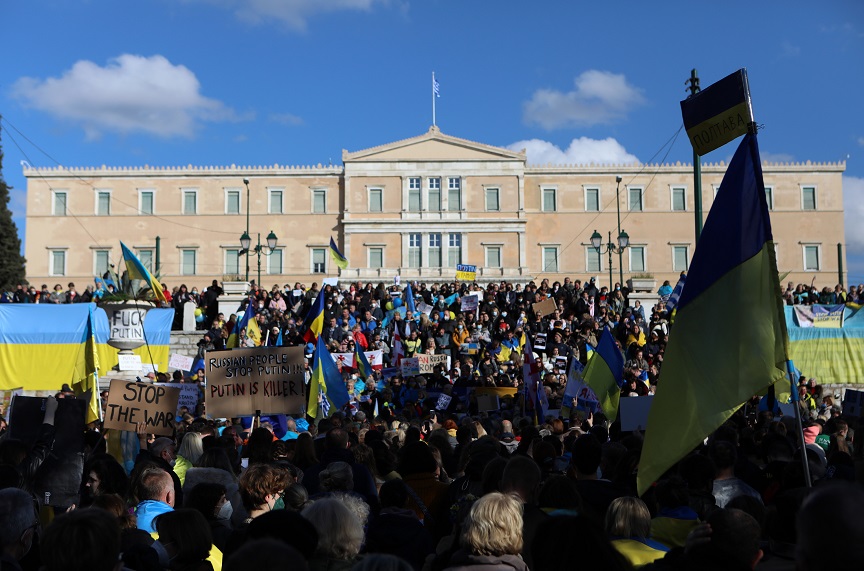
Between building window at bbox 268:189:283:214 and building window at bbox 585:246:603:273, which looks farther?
building window at bbox 268:189:283:214

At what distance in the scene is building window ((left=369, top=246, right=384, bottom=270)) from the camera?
6362cm

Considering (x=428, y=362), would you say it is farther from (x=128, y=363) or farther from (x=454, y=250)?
(x=454, y=250)

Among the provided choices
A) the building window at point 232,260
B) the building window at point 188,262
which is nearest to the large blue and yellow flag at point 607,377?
the building window at point 232,260

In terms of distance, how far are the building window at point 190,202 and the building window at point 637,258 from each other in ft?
92.4

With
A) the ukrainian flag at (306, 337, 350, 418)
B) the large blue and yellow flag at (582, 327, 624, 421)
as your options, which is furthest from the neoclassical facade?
the large blue and yellow flag at (582, 327, 624, 421)

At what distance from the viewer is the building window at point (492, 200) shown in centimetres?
6419

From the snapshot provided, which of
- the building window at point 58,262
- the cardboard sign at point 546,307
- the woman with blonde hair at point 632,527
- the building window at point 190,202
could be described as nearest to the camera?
the woman with blonde hair at point 632,527

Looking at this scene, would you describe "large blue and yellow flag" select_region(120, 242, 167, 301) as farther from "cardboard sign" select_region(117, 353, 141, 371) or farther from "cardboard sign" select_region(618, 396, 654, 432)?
"cardboard sign" select_region(618, 396, 654, 432)

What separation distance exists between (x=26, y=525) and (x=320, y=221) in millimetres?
60476

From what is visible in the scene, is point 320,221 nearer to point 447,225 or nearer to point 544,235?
point 447,225

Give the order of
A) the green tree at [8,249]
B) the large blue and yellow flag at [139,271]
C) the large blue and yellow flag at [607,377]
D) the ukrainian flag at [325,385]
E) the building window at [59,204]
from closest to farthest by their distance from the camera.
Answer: the large blue and yellow flag at [607,377]
the ukrainian flag at [325,385]
the large blue and yellow flag at [139,271]
the green tree at [8,249]
the building window at [59,204]

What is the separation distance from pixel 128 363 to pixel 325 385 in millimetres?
9119

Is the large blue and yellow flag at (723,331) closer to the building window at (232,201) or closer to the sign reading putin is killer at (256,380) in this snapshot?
the sign reading putin is killer at (256,380)

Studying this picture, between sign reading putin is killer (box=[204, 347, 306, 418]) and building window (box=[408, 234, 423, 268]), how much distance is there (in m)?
53.5
